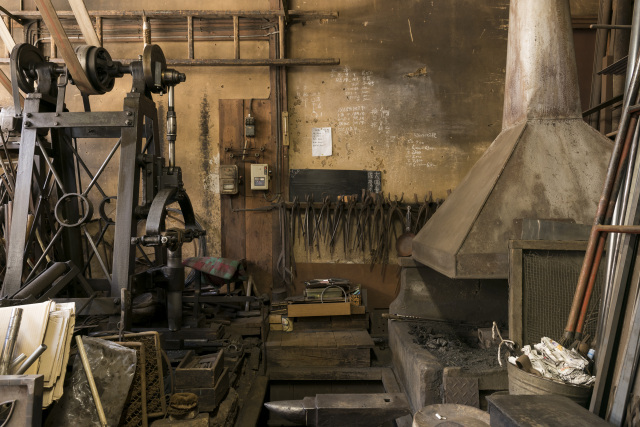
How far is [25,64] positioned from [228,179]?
2.25m

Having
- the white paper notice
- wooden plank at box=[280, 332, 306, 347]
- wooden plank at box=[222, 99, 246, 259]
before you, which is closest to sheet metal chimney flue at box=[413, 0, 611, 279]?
wooden plank at box=[280, 332, 306, 347]

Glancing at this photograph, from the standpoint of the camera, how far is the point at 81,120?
2.85 meters

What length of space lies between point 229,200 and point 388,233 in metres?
1.90

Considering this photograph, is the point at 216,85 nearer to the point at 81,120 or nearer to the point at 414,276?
the point at 81,120

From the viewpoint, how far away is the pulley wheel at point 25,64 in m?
2.91

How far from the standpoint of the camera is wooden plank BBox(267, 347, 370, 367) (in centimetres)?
387

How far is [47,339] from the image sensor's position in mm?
2008

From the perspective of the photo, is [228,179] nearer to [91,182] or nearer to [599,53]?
[91,182]

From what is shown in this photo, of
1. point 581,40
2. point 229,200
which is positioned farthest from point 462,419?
point 581,40

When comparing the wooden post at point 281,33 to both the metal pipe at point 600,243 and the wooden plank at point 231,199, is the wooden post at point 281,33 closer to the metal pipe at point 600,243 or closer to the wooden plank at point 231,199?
the wooden plank at point 231,199

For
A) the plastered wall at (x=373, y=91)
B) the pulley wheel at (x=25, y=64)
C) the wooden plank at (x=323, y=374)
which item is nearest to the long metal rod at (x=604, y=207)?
the wooden plank at (x=323, y=374)

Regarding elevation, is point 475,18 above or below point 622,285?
above

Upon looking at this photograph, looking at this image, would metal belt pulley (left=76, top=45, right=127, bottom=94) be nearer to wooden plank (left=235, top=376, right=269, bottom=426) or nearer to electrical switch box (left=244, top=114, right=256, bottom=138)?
electrical switch box (left=244, top=114, right=256, bottom=138)

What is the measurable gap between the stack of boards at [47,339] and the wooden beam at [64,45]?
173 cm
